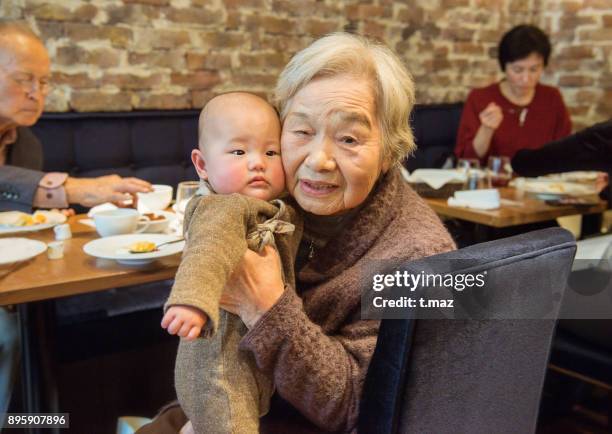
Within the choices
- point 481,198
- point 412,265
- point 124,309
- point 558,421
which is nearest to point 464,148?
point 481,198

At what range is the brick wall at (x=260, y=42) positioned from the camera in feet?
9.74

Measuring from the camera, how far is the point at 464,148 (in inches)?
134

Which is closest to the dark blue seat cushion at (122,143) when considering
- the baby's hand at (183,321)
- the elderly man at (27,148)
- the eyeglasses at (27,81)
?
the elderly man at (27,148)

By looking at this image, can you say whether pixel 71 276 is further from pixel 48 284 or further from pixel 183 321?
pixel 183 321

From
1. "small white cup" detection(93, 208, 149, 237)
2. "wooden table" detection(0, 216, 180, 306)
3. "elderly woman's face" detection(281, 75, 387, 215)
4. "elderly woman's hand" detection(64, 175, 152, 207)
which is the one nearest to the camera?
"elderly woman's face" detection(281, 75, 387, 215)

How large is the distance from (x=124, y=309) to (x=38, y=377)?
2.73 feet

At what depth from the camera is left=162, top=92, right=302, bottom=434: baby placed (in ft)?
2.72

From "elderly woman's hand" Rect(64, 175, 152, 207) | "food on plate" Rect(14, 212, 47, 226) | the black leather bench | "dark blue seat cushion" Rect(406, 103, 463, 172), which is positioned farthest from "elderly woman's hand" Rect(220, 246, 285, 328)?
"dark blue seat cushion" Rect(406, 103, 463, 172)

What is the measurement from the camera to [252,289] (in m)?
1.02

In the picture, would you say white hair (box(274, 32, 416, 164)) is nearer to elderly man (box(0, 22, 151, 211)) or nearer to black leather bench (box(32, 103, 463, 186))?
elderly man (box(0, 22, 151, 211))

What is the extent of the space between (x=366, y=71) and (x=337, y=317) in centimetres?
49

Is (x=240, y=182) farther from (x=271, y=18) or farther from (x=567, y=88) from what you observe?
(x=567, y=88)

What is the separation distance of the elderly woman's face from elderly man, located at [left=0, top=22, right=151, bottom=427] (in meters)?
0.87

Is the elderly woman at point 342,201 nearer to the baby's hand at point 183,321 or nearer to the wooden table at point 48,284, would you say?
the baby's hand at point 183,321
